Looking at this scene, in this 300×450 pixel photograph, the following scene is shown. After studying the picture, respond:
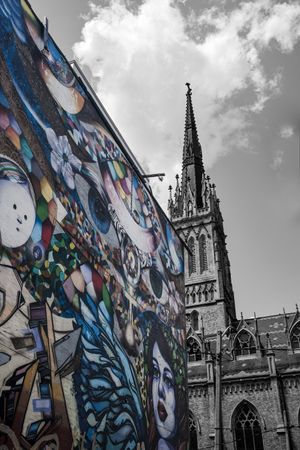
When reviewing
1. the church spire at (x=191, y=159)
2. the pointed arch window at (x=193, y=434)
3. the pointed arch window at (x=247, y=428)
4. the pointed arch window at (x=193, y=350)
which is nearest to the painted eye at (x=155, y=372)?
the pointed arch window at (x=247, y=428)

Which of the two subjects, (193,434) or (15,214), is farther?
(193,434)

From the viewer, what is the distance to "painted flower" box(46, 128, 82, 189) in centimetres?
1070

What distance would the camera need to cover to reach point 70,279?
10156mm

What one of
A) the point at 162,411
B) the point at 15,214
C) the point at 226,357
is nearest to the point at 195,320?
the point at 226,357

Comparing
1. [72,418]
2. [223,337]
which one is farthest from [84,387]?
[223,337]

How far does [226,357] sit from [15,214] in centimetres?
2867

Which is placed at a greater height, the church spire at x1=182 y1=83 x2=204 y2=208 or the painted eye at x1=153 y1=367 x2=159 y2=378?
the church spire at x1=182 y1=83 x2=204 y2=208

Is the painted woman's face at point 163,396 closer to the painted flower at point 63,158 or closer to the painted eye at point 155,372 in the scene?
the painted eye at point 155,372

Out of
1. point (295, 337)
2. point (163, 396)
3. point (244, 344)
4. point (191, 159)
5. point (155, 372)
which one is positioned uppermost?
point (191, 159)

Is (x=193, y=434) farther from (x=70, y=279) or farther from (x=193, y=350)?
(x=70, y=279)

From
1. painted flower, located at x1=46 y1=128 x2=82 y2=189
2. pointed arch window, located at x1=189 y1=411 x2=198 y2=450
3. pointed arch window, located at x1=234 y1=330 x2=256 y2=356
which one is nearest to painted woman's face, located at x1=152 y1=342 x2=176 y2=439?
painted flower, located at x1=46 y1=128 x2=82 y2=189

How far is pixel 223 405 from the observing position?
97.0ft

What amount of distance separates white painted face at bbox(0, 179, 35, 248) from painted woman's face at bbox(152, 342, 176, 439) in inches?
273

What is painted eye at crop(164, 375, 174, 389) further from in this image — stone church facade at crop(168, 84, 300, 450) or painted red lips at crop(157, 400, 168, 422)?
stone church facade at crop(168, 84, 300, 450)
